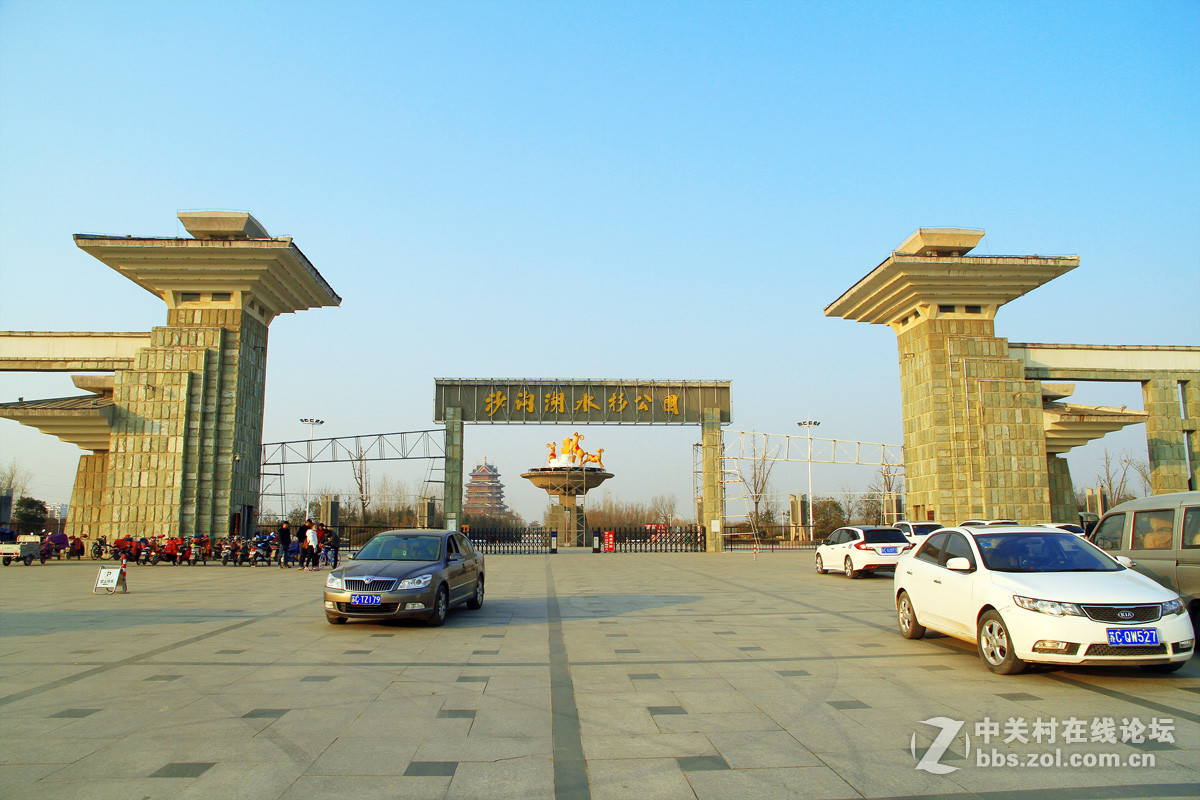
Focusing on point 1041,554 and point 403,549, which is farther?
point 403,549

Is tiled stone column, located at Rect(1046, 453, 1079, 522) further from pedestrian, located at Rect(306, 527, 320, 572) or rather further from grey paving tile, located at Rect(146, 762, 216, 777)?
grey paving tile, located at Rect(146, 762, 216, 777)

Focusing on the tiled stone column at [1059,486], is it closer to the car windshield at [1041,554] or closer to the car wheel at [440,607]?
the car windshield at [1041,554]

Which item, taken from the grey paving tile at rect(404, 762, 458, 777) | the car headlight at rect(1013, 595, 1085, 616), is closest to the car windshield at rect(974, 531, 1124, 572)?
the car headlight at rect(1013, 595, 1085, 616)

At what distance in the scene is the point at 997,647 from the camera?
26.1ft

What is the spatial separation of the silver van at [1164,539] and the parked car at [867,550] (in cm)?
1026

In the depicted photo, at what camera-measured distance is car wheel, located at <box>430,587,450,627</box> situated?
11.6 metres

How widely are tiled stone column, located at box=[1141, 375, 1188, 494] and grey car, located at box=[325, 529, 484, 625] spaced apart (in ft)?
116

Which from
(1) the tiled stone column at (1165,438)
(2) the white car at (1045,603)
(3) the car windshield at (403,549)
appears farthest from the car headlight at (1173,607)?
(1) the tiled stone column at (1165,438)

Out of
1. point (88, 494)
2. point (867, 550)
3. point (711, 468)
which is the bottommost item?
point (867, 550)

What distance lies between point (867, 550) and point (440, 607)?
13418 mm

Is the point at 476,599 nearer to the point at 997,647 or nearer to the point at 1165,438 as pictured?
the point at 997,647

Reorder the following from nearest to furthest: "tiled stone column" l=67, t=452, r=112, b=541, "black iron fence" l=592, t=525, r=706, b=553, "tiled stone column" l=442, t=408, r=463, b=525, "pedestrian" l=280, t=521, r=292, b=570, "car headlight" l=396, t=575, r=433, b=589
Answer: "car headlight" l=396, t=575, r=433, b=589
"pedestrian" l=280, t=521, r=292, b=570
"tiled stone column" l=67, t=452, r=112, b=541
"tiled stone column" l=442, t=408, r=463, b=525
"black iron fence" l=592, t=525, r=706, b=553

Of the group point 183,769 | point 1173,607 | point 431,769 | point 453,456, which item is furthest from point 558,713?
point 453,456

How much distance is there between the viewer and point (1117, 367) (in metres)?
35.3
